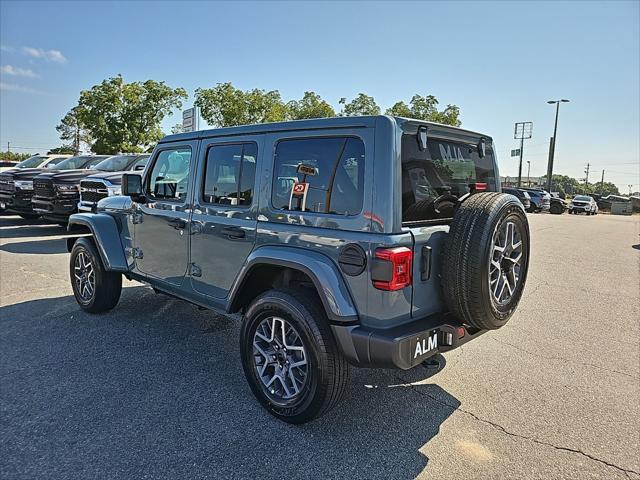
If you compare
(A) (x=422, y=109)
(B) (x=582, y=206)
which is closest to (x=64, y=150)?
(A) (x=422, y=109)

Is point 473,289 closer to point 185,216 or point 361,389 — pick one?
point 361,389

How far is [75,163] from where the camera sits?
1366 centimetres

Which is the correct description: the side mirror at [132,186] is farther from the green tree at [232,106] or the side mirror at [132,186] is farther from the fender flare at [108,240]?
the green tree at [232,106]

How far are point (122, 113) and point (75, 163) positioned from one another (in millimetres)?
15247

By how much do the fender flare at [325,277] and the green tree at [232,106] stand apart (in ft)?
82.5

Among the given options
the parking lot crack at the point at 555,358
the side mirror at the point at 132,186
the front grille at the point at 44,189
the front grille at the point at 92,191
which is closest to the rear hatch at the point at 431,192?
the parking lot crack at the point at 555,358

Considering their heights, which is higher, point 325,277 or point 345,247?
point 345,247

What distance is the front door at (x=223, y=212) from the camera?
132 inches

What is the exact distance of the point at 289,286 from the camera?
3.10 meters

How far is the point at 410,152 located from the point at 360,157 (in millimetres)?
339

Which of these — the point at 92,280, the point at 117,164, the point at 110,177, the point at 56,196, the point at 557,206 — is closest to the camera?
the point at 92,280

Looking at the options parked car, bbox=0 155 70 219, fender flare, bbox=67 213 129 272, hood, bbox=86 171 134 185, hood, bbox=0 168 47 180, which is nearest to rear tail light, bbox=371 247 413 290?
fender flare, bbox=67 213 129 272

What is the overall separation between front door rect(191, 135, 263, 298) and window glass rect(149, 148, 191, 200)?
24 centimetres

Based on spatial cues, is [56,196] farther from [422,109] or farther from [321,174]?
[422,109]
